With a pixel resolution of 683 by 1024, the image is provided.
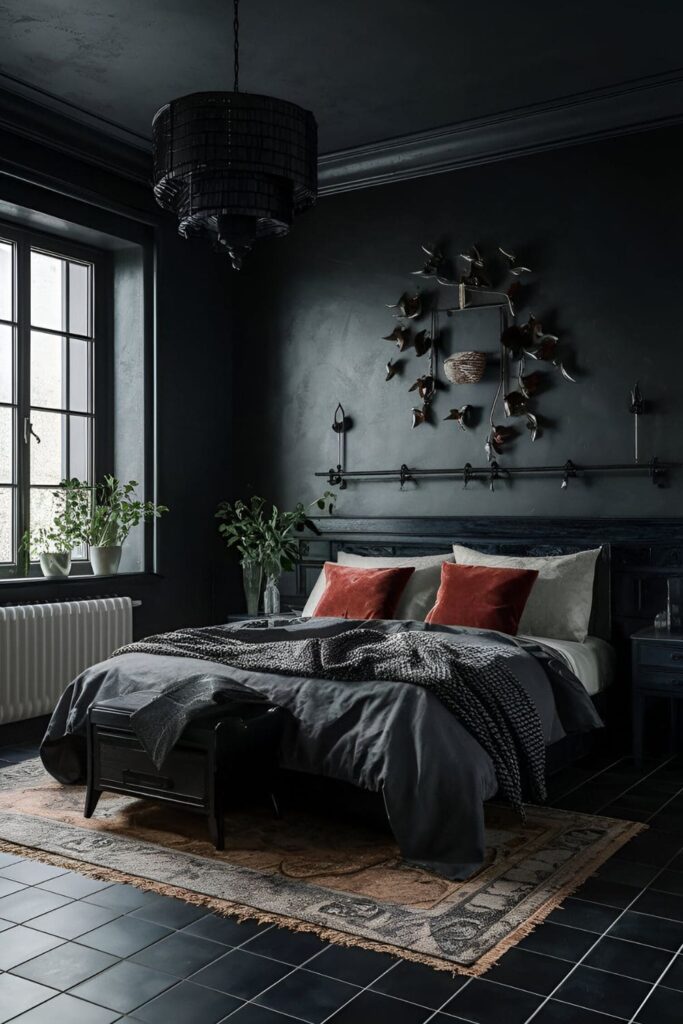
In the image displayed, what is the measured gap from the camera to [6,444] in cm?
532

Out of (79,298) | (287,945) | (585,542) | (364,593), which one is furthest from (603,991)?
(79,298)

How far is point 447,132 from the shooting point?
539cm

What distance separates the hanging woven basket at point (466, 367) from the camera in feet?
17.9

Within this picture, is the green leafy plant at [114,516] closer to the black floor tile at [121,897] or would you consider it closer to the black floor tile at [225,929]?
the black floor tile at [121,897]

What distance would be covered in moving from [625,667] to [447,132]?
3062 millimetres

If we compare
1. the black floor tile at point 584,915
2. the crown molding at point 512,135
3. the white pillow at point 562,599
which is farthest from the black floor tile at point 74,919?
the crown molding at point 512,135

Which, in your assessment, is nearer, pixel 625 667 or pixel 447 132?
pixel 625 667

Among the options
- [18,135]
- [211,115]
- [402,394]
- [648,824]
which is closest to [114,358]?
[18,135]

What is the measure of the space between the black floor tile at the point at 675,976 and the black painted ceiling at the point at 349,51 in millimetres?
3666

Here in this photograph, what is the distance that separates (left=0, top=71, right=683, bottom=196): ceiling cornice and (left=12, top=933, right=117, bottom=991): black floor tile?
3.98 m

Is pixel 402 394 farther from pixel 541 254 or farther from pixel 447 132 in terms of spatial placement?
pixel 447 132

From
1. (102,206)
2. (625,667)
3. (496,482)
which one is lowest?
(625,667)

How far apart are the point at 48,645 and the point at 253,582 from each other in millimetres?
1331

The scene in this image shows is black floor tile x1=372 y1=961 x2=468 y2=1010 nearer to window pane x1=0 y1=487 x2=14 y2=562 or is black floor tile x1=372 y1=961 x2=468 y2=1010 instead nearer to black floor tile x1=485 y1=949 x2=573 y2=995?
black floor tile x1=485 y1=949 x2=573 y2=995
